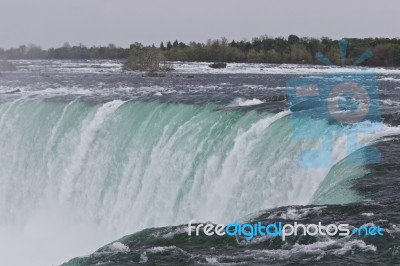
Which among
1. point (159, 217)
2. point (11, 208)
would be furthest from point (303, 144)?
point (11, 208)

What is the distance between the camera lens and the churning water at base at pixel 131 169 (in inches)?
582

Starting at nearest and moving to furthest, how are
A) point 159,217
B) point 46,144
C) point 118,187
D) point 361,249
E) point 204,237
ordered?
point 361,249, point 204,237, point 159,217, point 118,187, point 46,144

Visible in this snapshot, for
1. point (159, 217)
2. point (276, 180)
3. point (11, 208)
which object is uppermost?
point (276, 180)

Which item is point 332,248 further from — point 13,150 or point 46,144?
point 13,150

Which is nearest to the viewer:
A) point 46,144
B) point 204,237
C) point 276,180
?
point 204,237

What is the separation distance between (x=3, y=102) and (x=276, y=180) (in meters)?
18.2

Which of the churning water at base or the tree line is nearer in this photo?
the churning water at base

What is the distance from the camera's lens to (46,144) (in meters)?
23.5

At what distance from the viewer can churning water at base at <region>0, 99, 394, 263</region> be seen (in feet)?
48.5

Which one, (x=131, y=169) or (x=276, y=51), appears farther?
(x=276, y=51)

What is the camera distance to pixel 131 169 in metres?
19.4

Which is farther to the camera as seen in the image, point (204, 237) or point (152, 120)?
point (152, 120)

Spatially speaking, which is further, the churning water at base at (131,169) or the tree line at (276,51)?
the tree line at (276,51)

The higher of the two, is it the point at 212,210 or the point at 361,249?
the point at 361,249
